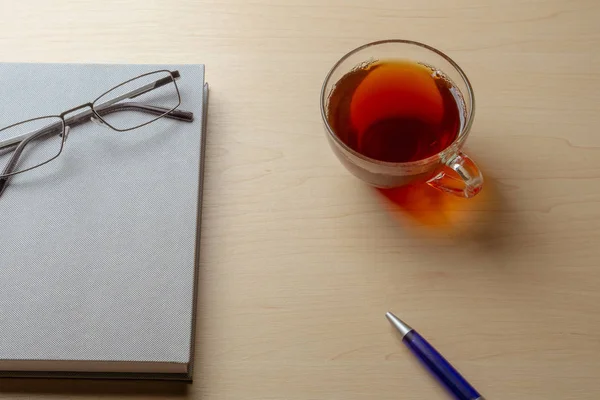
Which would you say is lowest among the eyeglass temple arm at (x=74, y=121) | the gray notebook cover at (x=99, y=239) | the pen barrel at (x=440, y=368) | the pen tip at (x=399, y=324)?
Answer: the pen barrel at (x=440, y=368)

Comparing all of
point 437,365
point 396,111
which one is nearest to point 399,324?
point 437,365

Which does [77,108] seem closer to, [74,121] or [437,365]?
[74,121]

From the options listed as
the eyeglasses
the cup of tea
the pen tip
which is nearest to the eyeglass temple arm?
the eyeglasses

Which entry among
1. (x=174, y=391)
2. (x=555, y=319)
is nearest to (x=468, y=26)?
(x=555, y=319)

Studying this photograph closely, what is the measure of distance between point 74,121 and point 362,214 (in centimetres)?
30

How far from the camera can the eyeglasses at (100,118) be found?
2.41ft

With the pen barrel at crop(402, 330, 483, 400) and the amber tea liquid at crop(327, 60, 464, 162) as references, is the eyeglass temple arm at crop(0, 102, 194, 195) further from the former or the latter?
the pen barrel at crop(402, 330, 483, 400)

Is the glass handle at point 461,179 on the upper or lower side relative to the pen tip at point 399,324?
upper

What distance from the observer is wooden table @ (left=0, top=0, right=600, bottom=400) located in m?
0.67

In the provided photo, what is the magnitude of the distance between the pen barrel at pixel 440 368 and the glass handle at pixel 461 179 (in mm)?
142

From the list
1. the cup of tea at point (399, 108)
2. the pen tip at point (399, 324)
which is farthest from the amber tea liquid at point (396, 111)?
the pen tip at point (399, 324)

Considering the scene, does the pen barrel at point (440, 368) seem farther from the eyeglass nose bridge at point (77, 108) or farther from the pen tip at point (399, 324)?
the eyeglass nose bridge at point (77, 108)

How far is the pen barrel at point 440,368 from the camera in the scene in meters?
0.65

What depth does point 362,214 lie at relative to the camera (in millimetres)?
734
